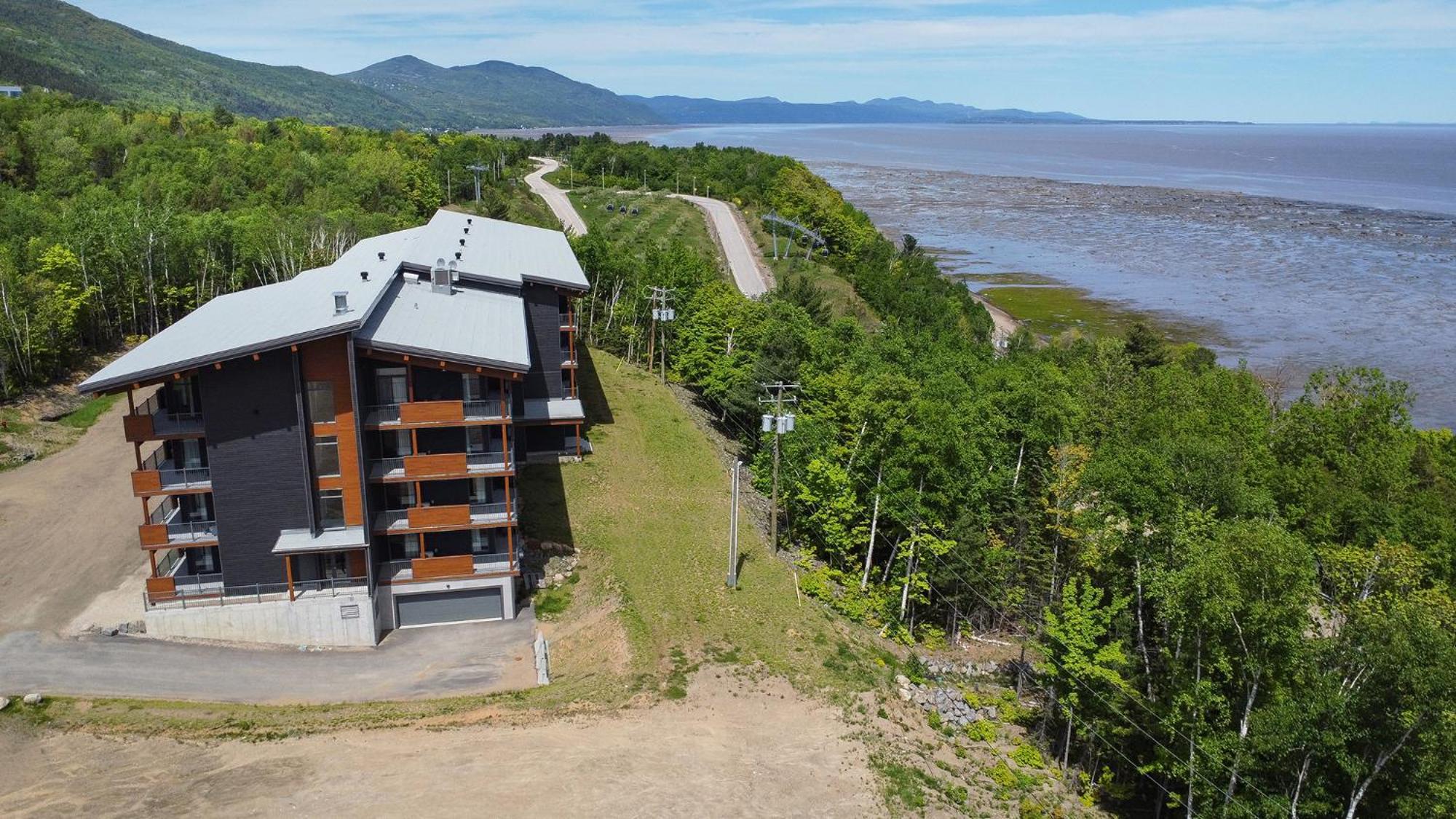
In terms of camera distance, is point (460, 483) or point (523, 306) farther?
point (523, 306)

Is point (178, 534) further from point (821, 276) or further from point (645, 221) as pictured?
point (645, 221)

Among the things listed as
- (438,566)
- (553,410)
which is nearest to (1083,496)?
(553,410)

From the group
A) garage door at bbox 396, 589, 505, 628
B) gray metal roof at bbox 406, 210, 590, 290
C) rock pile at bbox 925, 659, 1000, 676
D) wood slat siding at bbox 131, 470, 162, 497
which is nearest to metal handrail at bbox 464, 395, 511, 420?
Answer: garage door at bbox 396, 589, 505, 628

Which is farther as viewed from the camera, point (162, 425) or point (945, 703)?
point (945, 703)

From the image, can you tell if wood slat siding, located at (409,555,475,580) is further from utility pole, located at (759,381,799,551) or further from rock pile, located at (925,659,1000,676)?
rock pile, located at (925,659,1000,676)

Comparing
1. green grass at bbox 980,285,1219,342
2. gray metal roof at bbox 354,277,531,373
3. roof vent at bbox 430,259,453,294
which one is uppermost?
roof vent at bbox 430,259,453,294

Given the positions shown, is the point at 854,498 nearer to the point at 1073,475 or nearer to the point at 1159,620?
the point at 1073,475

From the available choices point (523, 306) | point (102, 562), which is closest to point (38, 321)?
point (102, 562)
